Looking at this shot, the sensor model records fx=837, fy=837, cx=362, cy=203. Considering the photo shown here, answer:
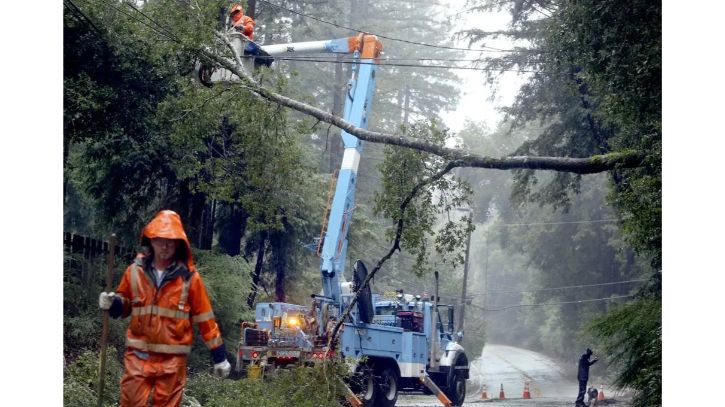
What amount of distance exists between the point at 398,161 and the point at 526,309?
48667mm

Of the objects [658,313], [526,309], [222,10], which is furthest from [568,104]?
[526,309]

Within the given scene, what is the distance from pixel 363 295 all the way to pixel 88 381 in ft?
16.3

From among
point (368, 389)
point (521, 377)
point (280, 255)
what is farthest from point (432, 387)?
point (521, 377)

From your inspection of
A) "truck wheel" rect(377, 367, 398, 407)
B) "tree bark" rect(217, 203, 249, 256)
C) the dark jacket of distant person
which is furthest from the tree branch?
the dark jacket of distant person

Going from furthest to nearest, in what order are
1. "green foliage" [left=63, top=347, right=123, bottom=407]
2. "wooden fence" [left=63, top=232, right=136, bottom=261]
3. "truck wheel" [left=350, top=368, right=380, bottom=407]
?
"truck wheel" [left=350, top=368, right=380, bottom=407] → "wooden fence" [left=63, top=232, right=136, bottom=261] → "green foliage" [left=63, top=347, right=123, bottom=407]

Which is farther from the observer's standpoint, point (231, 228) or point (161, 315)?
point (231, 228)

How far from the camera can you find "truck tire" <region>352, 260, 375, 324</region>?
1268 cm

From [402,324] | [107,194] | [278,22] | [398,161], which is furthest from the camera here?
[278,22]

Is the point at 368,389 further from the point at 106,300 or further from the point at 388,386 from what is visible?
the point at 106,300

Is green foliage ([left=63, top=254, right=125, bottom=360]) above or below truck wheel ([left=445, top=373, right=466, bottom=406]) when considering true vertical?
above

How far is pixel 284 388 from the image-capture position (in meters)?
11.1

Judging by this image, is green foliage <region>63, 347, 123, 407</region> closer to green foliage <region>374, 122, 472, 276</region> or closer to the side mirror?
green foliage <region>374, 122, 472, 276</region>

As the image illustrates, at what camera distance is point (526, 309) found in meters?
57.8

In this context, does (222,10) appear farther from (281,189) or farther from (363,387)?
(363,387)
